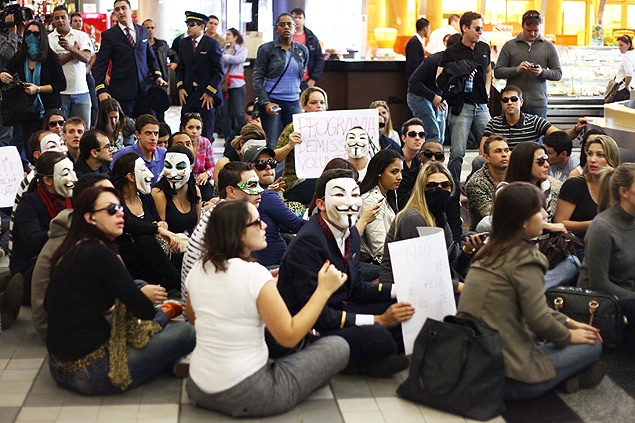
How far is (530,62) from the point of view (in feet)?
30.9

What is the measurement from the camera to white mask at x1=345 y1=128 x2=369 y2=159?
688 centimetres

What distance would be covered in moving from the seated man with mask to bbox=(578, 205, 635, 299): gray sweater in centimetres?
123

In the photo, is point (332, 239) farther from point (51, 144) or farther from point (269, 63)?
point (269, 63)

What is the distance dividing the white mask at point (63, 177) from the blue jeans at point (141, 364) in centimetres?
142

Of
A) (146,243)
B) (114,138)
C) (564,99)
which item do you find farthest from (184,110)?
(564,99)

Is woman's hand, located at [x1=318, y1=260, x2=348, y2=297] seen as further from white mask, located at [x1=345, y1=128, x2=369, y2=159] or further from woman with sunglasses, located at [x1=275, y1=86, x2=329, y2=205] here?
woman with sunglasses, located at [x1=275, y1=86, x2=329, y2=205]

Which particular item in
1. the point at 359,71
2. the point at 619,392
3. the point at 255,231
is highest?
the point at 359,71

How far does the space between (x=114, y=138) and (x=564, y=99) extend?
27.6 ft

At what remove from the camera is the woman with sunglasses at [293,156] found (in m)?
7.59

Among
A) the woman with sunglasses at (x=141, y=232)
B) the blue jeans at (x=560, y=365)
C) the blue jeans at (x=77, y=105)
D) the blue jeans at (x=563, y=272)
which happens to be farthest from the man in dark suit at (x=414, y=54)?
the blue jeans at (x=560, y=365)

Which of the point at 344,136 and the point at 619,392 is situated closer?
the point at 619,392

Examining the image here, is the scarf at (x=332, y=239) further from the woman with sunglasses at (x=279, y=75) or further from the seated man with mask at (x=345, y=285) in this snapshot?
the woman with sunglasses at (x=279, y=75)

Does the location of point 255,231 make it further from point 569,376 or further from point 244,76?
point 244,76

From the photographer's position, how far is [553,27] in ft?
56.5
